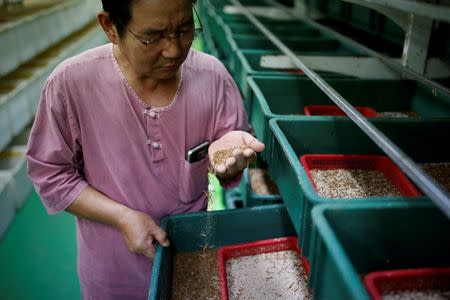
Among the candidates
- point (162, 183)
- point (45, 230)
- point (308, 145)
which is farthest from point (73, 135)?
point (45, 230)

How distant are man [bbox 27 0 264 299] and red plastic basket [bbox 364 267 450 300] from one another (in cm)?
52

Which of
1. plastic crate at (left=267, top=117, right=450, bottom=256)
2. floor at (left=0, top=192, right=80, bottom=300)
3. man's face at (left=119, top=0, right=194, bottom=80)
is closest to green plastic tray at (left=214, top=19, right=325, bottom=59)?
plastic crate at (left=267, top=117, right=450, bottom=256)

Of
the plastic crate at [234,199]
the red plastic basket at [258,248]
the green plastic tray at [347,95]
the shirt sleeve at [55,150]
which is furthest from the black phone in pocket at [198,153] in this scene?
the plastic crate at [234,199]

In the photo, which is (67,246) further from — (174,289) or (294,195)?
(294,195)

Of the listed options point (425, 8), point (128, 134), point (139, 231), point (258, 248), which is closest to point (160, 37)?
point (128, 134)

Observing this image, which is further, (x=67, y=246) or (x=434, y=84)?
(x=67, y=246)

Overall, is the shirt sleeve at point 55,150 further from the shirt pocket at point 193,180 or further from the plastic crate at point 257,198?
the plastic crate at point 257,198

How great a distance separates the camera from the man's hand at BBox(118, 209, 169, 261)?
126 centimetres

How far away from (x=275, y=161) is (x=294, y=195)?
33 centimetres

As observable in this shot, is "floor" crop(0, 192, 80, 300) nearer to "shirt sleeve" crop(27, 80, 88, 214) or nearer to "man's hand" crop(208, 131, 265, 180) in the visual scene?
"shirt sleeve" crop(27, 80, 88, 214)

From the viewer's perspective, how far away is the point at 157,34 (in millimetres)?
1066

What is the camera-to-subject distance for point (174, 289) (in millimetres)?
1517

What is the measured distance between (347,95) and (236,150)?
3.74 ft

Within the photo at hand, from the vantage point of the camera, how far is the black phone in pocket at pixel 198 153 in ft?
4.35
